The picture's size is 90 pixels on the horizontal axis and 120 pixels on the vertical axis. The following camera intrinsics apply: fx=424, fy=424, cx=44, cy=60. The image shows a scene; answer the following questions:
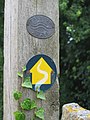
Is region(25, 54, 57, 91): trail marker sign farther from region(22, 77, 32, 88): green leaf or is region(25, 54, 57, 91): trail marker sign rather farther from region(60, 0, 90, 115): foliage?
region(60, 0, 90, 115): foliage

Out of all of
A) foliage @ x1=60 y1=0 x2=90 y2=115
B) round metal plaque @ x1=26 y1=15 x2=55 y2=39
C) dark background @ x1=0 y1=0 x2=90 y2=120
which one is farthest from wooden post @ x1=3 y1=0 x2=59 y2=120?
foliage @ x1=60 y1=0 x2=90 y2=115

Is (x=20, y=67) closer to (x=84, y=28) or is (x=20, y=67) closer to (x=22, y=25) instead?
(x=22, y=25)

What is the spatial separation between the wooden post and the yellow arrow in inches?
2.0

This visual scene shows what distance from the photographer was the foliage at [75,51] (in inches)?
→ 296

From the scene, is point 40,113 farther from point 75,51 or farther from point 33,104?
point 75,51

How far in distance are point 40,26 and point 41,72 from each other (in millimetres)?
237

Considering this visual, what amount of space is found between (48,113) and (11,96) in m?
0.21

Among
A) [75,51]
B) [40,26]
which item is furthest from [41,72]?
[75,51]

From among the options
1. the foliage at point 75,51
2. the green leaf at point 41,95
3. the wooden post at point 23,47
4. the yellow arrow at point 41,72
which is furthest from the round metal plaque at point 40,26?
the foliage at point 75,51

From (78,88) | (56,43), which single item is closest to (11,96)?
(56,43)

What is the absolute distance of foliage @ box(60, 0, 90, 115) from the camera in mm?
7512

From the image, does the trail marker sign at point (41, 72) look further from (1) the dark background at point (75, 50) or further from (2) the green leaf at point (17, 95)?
(1) the dark background at point (75, 50)

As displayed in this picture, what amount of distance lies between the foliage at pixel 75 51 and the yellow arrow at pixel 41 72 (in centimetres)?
515

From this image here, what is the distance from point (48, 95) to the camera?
217 centimetres
